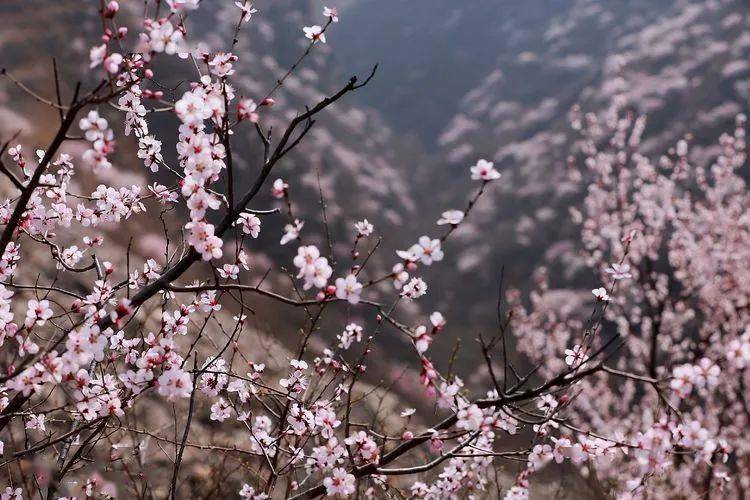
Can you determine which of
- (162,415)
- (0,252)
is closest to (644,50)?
(162,415)

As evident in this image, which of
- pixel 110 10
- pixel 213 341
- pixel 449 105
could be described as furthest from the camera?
pixel 449 105

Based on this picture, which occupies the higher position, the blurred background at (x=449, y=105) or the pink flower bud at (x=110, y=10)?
the blurred background at (x=449, y=105)

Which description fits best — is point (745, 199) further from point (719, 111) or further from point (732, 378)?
point (719, 111)

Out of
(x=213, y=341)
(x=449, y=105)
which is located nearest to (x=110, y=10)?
(x=213, y=341)

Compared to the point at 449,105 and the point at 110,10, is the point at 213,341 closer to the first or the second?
the point at 110,10

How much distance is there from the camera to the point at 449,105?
4491cm

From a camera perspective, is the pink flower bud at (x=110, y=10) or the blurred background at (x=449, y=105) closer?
the pink flower bud at (x=110, y=10)

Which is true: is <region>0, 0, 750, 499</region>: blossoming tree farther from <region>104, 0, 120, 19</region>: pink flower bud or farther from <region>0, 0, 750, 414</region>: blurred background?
<region>0, 0, 750, 414</region>: blurred background

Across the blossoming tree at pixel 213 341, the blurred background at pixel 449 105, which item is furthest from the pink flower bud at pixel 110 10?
the blurred background at pixel 449 105

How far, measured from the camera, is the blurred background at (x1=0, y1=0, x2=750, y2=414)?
20.5 meters

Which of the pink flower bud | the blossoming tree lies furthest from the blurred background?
the pink flower bud

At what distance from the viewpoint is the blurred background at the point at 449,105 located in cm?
2045

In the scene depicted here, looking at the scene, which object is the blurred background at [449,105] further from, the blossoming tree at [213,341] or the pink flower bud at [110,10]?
the pink flower bud at [110,10]

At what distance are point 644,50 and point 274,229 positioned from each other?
96.4 ft
